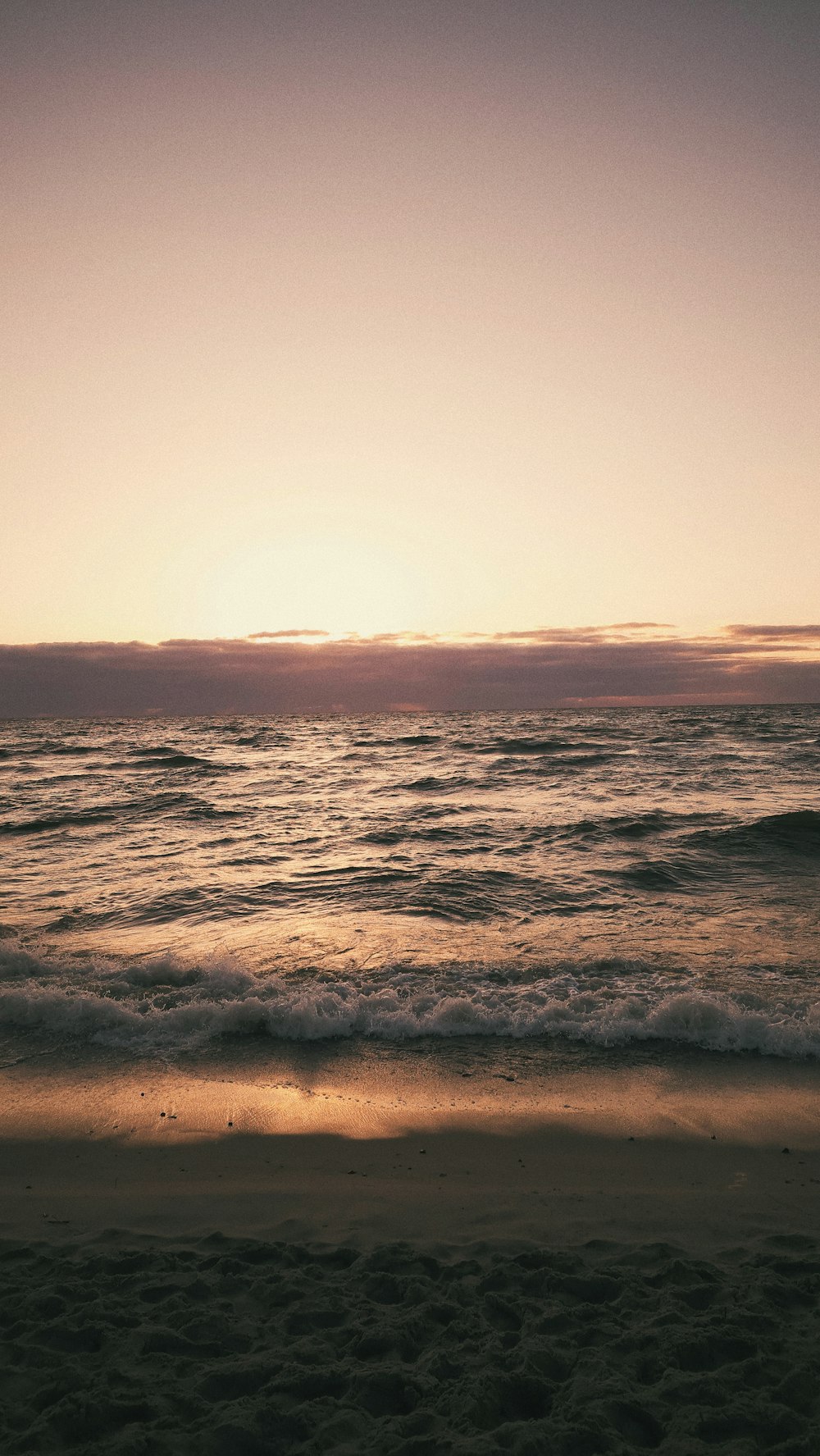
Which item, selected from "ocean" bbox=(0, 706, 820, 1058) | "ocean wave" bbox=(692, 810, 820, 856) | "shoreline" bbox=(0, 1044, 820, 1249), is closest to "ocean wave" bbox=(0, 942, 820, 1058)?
"ocean" bbox=(0, 706, 820, 1058)

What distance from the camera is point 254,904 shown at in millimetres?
11453

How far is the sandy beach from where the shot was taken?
3.06 meters

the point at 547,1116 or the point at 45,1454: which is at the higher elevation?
the point at 45,1454

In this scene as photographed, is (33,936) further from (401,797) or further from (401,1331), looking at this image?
(401,797)

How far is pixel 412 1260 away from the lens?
4.03 meters

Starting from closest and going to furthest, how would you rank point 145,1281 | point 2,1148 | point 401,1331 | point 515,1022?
point 401,1331 → point 145,1281 → point 2,1148 → point 515,1022

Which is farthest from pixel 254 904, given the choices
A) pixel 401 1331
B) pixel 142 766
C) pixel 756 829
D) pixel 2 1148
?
pixel 142 766

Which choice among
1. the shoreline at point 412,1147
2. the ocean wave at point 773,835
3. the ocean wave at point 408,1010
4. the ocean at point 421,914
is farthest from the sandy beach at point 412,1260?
the ocean wave at point 773,835

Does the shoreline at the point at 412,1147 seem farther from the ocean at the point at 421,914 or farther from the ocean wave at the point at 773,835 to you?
the ocean wave at the point at 773,835

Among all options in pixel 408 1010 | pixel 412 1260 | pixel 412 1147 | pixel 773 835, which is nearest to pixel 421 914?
pixel 408 1010

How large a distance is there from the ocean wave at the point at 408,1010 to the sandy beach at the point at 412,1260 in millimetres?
570

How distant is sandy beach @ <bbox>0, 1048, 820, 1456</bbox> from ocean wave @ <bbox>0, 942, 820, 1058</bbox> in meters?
0.57

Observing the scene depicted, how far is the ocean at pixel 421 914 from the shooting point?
23.6ft

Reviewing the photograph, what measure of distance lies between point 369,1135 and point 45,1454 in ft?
9.00
